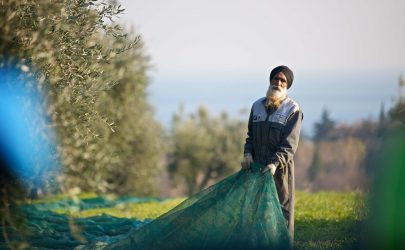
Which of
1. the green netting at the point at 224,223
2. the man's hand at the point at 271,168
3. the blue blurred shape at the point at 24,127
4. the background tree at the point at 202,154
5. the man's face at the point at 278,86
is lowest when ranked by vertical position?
the background tree at the point at 202,154

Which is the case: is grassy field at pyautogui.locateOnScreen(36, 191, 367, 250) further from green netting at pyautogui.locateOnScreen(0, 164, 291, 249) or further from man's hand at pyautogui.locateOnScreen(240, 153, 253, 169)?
man's hand at pyautogui.locateOnScreen(240, 153, 253, 169)

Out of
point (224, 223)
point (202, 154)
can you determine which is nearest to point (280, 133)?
point (224, 223)

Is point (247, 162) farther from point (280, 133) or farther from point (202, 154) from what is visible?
point (202, 154)

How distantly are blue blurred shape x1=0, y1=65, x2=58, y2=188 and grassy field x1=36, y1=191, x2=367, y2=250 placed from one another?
4.37 feet

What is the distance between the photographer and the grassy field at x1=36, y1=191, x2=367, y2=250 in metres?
9.94

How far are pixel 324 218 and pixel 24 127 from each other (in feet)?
24.0

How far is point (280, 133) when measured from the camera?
988cm

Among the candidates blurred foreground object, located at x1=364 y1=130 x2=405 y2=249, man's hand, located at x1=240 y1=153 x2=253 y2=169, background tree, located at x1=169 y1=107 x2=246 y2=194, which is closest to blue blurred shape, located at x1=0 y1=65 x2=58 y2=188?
man's hand, located at x1=240 y1=153 x2=253 y2=169

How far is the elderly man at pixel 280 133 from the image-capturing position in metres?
9.78

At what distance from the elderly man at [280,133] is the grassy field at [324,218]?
3.23ft

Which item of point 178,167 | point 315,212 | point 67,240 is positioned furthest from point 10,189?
point 178,167

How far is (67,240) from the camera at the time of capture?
1120cm

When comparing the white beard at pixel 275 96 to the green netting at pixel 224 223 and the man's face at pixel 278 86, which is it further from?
the green netting at pixel 224 223

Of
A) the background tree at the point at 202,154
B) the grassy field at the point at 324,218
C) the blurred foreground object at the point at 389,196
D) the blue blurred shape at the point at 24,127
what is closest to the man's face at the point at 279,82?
the blurred foreground object at the point at 389,196
